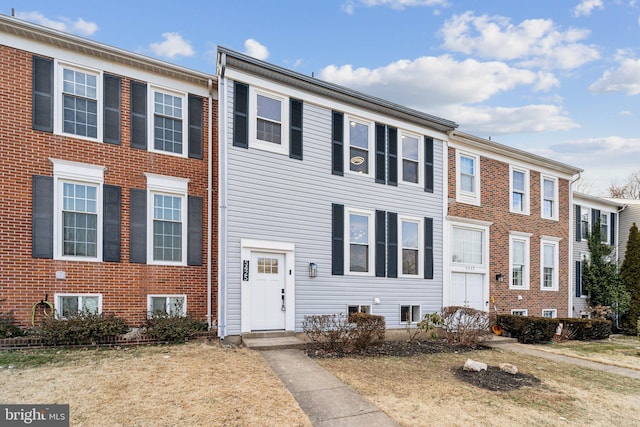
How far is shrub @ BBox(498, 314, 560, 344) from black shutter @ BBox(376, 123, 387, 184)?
597 centimetres

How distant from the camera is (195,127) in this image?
32.3 feet

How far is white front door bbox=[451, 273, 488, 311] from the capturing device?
41.7ft

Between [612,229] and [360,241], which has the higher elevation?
[612,229]

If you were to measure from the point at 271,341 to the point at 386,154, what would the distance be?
20.1ft

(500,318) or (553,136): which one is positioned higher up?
(553,136)

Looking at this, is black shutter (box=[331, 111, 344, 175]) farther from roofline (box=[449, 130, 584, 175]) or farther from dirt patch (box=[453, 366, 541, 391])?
dirt patch (box=[453, 366, 541, 391])

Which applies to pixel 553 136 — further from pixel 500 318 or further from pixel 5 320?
pixel 5 320

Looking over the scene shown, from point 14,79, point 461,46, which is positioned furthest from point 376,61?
point 14,79

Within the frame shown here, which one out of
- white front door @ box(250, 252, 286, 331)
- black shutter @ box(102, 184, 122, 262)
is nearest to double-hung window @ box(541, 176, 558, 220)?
white front door @ box(250, 252, 286, 331)

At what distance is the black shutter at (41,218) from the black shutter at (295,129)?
17.4 ft

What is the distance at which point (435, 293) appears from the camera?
12.1 meters

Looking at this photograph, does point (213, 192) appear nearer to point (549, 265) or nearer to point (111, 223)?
point (111, 223)

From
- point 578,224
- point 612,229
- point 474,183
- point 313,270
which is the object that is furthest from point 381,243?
point 612,229

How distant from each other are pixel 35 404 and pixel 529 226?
15.3m
